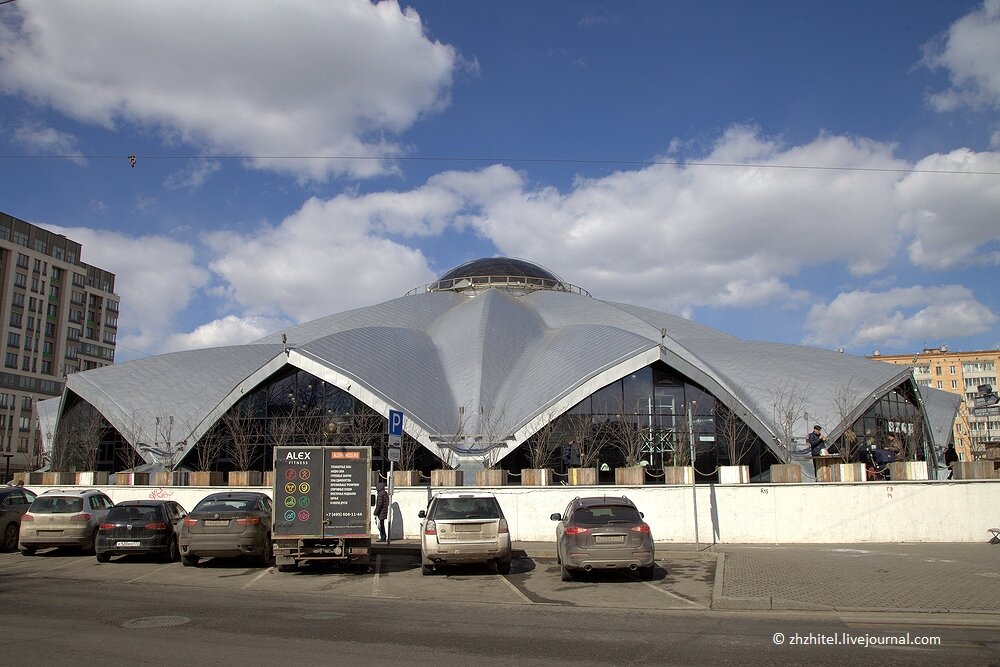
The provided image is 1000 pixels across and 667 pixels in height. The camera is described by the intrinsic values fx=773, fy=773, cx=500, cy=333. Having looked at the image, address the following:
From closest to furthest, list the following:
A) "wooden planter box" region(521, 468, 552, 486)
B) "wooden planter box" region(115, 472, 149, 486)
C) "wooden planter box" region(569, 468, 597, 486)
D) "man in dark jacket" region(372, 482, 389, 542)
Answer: "man in dark jacket" region(372, 482, 389, 542)
"wooden planter box" region(521, 468, 552, 486)
"wooden planter box" region(569, 468, 597, 486)
"wooden planter box" region(115, 472, 149, 486)

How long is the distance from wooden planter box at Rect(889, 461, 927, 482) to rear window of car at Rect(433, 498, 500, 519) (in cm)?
1171

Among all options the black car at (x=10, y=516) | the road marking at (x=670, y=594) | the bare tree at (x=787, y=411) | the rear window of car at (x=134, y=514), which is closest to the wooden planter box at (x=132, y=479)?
the black car at (x=10, y=516)

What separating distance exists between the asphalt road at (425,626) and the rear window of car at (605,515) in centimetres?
116

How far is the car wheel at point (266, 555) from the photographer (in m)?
17.1

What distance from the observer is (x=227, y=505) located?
17.3m

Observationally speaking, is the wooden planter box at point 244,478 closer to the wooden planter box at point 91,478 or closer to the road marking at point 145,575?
the wooden planter box at point 91,478

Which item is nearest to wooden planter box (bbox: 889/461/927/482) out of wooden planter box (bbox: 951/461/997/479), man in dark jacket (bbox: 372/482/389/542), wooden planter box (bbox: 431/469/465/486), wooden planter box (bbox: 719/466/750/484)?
wooden planter box (bbox: 951/461/997/479)

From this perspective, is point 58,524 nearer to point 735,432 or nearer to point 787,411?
point 735,432

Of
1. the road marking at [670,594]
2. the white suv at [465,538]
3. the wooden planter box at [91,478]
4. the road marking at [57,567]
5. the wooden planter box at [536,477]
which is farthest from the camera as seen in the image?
the wooden planter box at [91,478]

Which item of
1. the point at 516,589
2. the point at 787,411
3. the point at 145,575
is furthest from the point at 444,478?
the point at 787,411

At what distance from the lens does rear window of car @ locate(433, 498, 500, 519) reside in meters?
15.6

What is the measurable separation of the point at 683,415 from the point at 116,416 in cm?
2465

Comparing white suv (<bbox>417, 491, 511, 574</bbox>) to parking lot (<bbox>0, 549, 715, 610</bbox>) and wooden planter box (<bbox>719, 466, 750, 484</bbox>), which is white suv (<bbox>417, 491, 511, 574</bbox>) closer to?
parking lot (<bbox>0, 549, 715, 610</bbox>)

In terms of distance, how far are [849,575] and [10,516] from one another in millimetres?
20536
